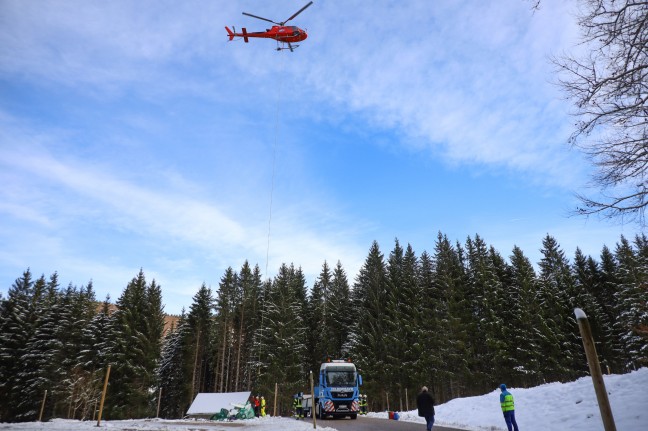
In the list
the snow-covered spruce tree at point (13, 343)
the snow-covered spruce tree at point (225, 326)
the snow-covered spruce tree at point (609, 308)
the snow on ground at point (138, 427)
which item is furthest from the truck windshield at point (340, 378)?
the snow-covered spruce tree at point (13, 343)

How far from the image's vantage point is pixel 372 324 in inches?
1908

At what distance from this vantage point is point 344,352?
48656 mm

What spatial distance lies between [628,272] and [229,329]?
167 ft

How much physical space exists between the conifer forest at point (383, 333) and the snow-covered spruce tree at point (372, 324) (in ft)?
0.52

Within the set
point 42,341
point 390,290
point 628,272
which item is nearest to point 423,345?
point 390,290

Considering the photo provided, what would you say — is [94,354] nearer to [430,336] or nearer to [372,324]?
[372,324]

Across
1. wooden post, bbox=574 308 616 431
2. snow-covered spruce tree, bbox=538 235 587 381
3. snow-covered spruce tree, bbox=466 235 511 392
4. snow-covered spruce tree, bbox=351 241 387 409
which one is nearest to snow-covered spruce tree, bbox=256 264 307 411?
Answer: snow-covered spruce tree, bbox=351 241 387 409

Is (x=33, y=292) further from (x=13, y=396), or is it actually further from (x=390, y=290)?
(x=390, y=290)

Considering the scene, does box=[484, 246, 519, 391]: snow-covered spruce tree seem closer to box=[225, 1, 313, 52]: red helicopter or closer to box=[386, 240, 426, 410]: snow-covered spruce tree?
box=[386, 240, 426, 410]: snow-covered spruce tree

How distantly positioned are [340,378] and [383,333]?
79.3 ft

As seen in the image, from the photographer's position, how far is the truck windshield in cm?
2450

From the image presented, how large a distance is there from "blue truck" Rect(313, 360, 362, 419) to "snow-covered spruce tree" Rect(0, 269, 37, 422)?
136ft

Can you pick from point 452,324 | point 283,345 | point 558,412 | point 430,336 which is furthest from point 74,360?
point 558,412

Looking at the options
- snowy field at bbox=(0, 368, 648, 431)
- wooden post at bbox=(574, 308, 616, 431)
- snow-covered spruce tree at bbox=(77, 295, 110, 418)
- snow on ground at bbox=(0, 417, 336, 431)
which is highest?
snow-covered spruce tree at bbox=(77, 295, 110, 418)
